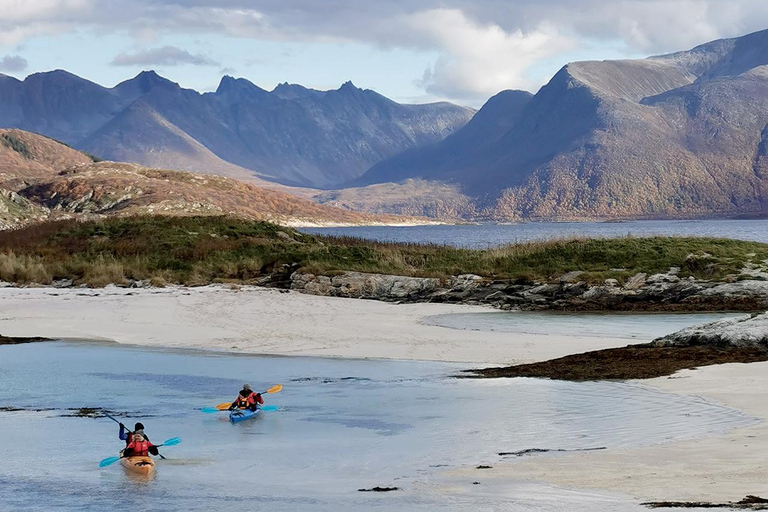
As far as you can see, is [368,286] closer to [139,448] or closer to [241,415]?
[241,415]

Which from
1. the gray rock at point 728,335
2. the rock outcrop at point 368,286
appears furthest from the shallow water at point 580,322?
the rock outcrop at point 368,286

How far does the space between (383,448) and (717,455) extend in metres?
5.21

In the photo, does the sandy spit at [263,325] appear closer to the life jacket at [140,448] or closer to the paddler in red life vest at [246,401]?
the paddler in red life vest at [246,401]

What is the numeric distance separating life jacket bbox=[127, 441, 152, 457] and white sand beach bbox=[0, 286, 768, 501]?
16.7ft

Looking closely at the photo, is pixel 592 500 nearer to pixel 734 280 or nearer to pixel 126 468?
pixel 126 468

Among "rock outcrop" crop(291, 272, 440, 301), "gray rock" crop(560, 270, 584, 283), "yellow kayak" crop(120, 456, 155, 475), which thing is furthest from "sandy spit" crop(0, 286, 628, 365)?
"yellow kayak" crop(120, 456, 155, 475)

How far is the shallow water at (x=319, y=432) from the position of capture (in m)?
13.5

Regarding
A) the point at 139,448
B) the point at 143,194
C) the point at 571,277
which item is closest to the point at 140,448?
the point at 139,448

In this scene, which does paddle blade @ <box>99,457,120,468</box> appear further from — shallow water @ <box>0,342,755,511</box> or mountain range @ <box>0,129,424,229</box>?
mountain range @ <box>0,129,424,229</box>

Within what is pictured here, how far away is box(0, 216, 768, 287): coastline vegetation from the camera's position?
41625mm

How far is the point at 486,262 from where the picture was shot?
4525 centimetres

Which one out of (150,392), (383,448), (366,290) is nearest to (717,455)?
(383,448)

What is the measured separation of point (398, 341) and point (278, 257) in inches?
705

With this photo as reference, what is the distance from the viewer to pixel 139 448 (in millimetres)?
15734
